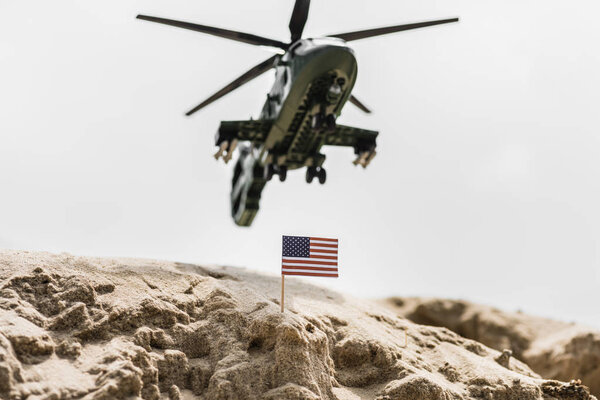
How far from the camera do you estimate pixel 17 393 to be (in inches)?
259

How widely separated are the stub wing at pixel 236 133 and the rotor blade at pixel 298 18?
2.65m

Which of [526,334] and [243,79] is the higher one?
[243,79]

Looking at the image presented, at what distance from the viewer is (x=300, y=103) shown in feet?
47.1

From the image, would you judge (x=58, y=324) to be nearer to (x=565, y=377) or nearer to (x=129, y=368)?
(x=129, y=368)

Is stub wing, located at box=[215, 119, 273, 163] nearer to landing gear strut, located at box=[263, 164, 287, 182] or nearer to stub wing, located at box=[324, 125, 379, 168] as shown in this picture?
landing gear strut, located at box=[263, 164, 287, 182]

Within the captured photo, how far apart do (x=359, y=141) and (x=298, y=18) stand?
4.14m

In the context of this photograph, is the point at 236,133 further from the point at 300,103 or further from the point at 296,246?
the point at 296,246

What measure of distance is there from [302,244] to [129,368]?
4.03 meters

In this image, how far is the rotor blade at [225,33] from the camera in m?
13.9

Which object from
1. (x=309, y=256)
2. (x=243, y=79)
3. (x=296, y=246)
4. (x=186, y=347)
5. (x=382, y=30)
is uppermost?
(x=382, y=30)

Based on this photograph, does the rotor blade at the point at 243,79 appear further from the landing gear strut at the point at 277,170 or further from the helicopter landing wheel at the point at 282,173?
the helicopter landing wheel at the point at 282,173

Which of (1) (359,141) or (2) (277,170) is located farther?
(1) (359,141)

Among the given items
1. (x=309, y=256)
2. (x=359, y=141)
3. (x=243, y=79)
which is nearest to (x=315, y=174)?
(x=359, y=141)

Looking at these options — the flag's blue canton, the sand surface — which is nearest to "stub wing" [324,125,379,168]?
the sand surface
